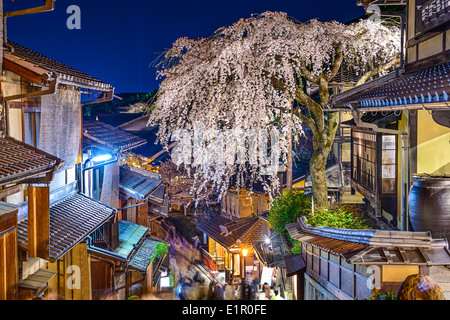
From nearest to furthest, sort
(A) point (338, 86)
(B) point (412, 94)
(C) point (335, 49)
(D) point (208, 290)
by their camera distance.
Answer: (B) point (412, 94) < (D) point (208, 290) < (C) point (335, 49) < (A) point (338, 86)

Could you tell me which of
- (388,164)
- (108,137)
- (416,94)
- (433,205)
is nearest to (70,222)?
(108,137)

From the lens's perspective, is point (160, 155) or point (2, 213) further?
point (160, 155)

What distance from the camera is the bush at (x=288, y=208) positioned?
43.0 ft

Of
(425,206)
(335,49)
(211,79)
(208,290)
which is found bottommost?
(208,290)

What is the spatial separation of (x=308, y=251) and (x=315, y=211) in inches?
56.8

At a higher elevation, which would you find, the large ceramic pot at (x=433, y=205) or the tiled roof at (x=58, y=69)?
the tiled roof at (x=58, y=69)

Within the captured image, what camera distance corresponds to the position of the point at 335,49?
12.5 m

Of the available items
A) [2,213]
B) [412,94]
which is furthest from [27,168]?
[412,94]

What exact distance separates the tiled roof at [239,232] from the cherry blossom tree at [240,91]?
1087cm

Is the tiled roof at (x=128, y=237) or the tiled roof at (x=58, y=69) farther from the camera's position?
the tiled roof at (x=128, y=237)

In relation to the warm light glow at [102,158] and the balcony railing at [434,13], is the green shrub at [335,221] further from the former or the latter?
the warm light glow at [102,158]

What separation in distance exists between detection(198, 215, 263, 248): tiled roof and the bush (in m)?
8.27

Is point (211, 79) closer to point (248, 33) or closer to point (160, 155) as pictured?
point (248, 33)

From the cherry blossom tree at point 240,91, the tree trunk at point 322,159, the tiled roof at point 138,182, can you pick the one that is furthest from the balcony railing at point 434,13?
the tiled roof at point 138,182
